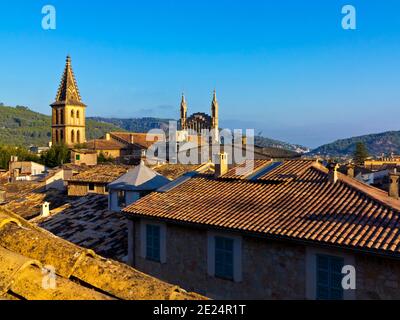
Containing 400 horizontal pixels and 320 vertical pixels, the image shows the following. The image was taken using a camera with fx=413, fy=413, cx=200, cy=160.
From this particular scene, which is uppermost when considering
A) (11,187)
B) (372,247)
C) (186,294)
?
(186,294)

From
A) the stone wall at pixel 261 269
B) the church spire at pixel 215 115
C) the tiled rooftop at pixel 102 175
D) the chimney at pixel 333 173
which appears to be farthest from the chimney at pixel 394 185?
the church spire at pixel 215 115

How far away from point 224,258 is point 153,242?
3.18m

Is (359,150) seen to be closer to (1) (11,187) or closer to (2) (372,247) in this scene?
(1) (11,187)

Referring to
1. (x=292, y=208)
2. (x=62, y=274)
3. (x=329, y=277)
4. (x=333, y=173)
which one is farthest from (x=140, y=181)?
(x=62, y=274)

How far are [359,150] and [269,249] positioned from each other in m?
89.6

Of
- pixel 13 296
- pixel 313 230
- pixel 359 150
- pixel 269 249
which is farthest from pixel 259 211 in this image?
pixel 359 150

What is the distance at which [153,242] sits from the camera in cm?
1438

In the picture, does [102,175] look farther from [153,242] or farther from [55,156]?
[55,156]

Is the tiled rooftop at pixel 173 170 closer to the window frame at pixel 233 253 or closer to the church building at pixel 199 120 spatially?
the window frame at pixel 233 253

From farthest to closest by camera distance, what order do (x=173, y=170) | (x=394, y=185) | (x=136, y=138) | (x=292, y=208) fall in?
(x=136, y=138) → (x=173, y=170) → (x=394, y=185) → (x=292, y=208)

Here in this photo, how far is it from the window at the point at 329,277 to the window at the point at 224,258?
2.70m

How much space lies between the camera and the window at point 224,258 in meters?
12.1

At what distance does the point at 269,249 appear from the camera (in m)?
11.2
